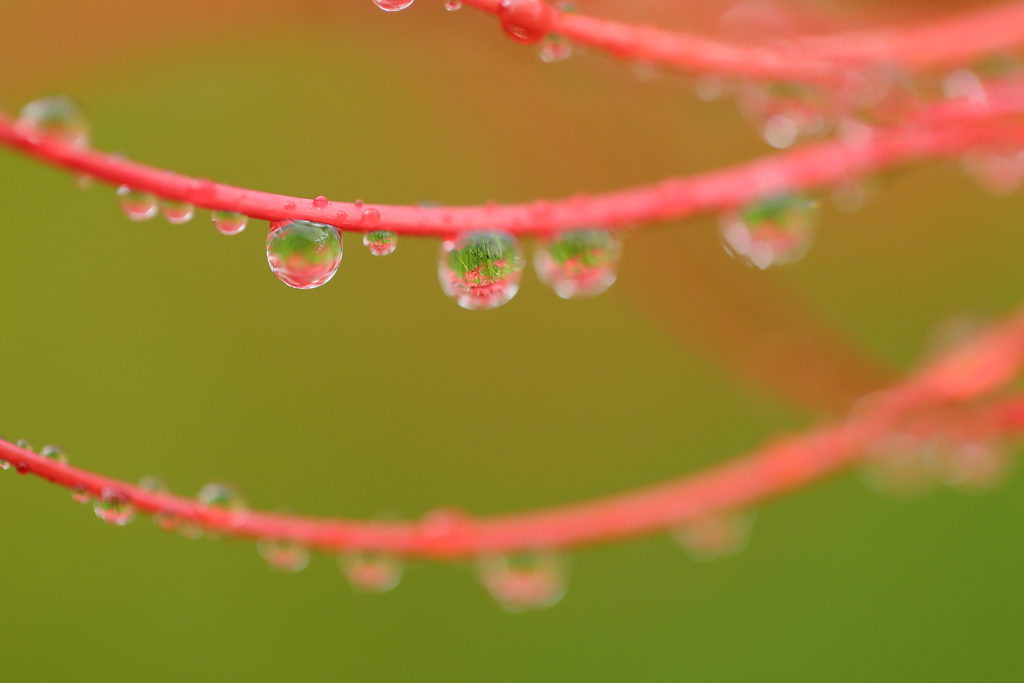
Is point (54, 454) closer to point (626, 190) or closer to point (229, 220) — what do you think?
point (229, 220)

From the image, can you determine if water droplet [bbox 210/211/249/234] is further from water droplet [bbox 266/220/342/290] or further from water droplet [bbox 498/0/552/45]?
water droplet [bbox 498/0/552/45]

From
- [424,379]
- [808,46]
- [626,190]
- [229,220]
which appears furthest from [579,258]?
[424,379]

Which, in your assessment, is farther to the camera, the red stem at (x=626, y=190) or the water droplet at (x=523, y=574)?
the water droplet at (x=523, y=574)

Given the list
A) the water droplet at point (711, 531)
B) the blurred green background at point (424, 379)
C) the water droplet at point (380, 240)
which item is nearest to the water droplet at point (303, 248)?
the water droplet at point (380, 240)

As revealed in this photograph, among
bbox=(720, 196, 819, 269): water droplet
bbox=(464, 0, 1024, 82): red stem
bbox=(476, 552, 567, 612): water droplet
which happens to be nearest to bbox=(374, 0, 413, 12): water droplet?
bbox=(464, 0, 1024, 82): red stem

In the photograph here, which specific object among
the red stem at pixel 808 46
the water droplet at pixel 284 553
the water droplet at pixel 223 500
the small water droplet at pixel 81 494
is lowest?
the small water droplet at pixel 81 494

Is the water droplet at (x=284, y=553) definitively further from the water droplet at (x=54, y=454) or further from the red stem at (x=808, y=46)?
the red stem at (x=808, y=46)
